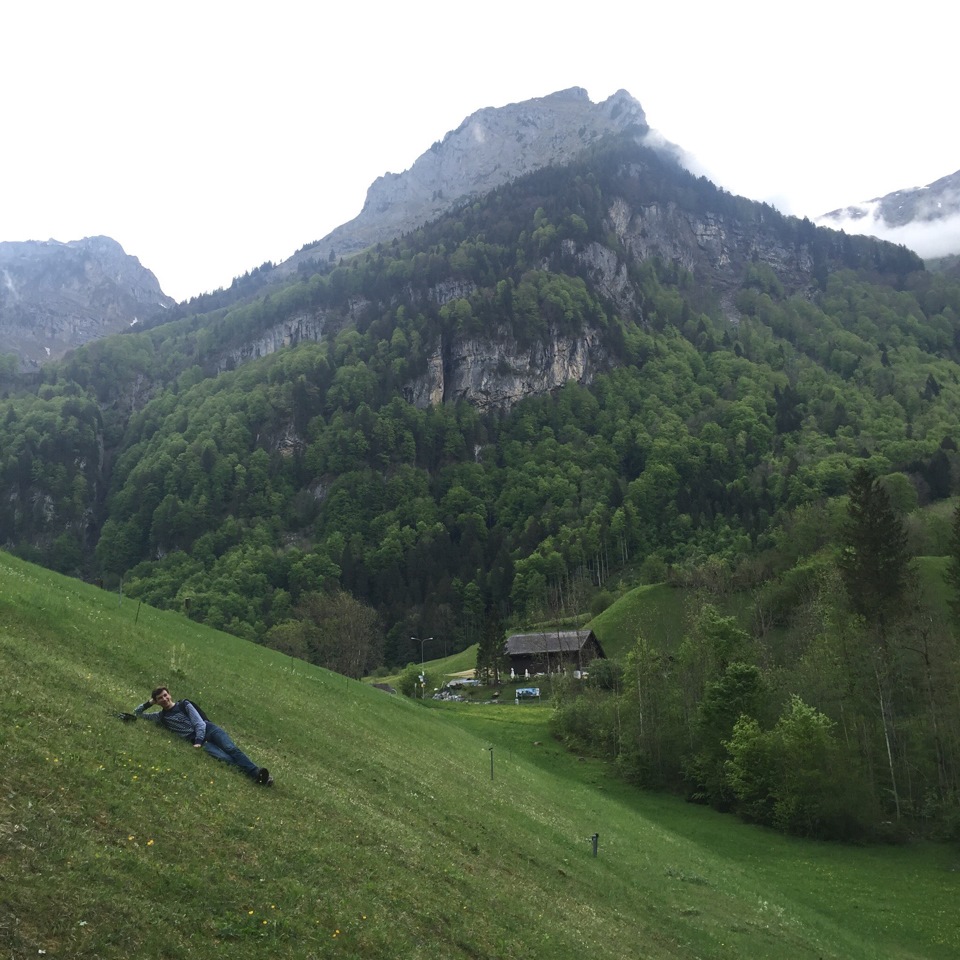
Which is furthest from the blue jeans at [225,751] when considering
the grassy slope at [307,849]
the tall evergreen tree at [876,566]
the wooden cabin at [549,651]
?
the wooden cabin at [549,651]

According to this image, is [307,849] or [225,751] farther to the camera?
[225,751]

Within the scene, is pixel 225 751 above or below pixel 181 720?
below

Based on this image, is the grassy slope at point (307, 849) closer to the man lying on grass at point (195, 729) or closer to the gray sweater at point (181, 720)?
the man lying on grass at point (195, 729)

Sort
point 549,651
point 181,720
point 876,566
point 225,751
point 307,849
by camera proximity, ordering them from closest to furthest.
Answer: point 307,849 → point 225,751 → point 181,720 → point 876,566 → point 549,651

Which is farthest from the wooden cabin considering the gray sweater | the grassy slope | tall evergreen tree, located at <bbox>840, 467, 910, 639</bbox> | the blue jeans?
the gray sweater

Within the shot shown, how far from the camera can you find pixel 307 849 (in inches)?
601

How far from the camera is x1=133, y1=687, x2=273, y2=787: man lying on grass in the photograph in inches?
733

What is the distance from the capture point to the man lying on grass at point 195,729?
18609 mm

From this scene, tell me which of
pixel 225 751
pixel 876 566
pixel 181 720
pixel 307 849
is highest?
pixel 181 720

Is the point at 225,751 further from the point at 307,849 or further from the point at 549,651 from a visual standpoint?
the point at 549,651

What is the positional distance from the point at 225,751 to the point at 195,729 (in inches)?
38.8

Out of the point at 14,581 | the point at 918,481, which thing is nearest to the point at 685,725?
the point at 14,581

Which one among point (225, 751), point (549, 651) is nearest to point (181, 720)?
point (225, 751)

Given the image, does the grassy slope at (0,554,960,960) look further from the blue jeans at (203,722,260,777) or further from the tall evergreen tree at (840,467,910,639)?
the tall evergreen tree at (840,467,910,639)
